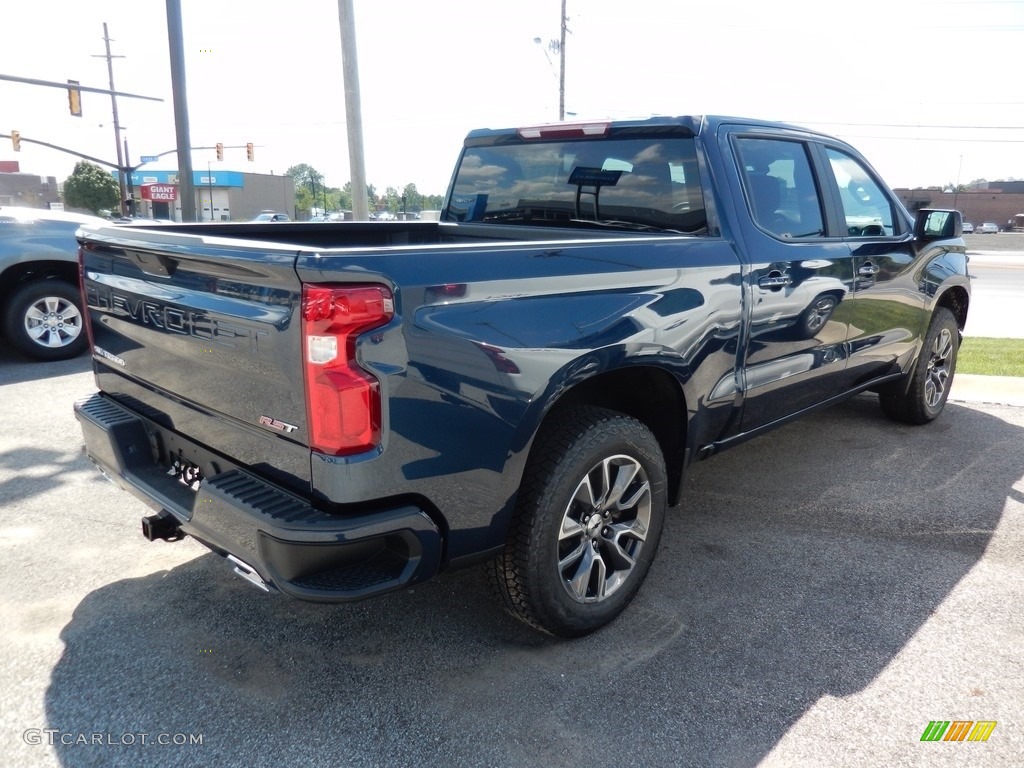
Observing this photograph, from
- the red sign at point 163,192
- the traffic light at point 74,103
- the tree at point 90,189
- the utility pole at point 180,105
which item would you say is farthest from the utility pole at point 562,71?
the tree at point 90,189

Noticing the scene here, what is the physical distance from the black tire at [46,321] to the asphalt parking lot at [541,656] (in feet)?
12.5

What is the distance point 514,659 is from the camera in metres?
2.85

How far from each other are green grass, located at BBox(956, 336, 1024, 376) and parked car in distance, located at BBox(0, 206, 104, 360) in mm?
8138

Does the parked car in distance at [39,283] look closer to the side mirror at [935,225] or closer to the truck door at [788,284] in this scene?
the truck door at [788,284]

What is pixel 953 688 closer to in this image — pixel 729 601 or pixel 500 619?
pixel 729 601

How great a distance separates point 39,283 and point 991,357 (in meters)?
9.41

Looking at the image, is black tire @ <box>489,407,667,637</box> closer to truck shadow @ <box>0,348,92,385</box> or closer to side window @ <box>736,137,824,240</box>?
side window @ <box>736,137,824,240</box>

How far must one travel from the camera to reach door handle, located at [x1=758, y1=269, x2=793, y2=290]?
3450mm

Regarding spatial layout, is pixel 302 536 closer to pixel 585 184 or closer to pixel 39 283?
pixel 585 184

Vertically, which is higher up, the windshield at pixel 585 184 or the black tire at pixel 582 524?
the windshield at pixel 585 184

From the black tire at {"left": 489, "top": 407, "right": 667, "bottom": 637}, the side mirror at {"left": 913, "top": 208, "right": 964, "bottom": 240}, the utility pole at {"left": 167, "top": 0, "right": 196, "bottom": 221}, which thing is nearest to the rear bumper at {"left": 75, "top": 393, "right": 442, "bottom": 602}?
the black tire at {"left": 489, "top": 407, "right": 667, "bottom": 637}

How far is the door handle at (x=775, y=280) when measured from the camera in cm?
345

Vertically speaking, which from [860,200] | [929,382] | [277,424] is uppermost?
[860,200]

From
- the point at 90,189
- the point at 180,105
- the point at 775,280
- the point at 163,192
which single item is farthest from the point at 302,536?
the point at 90,189
